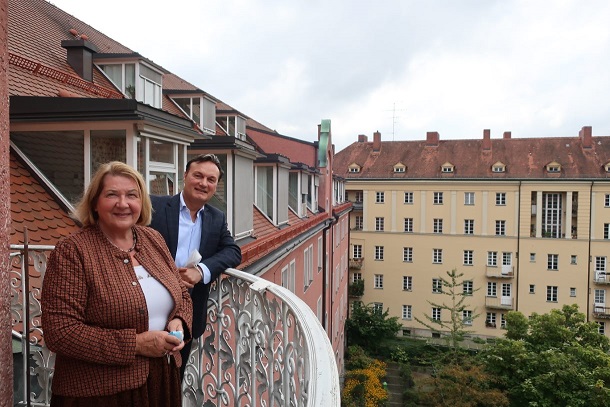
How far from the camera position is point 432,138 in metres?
47.4

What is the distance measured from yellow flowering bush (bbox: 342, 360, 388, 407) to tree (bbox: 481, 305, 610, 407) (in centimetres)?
602

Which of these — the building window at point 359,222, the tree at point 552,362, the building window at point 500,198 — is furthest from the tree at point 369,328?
the building window at point 500,198

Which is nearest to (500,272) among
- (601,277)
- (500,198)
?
(500,198)

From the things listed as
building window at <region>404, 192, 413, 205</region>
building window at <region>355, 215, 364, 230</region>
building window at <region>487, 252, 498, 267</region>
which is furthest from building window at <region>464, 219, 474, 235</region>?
building window at <region>355, 215, 364, 230</region>

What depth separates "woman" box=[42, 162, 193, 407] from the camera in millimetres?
2070

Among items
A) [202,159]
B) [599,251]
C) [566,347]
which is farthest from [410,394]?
[202,159]

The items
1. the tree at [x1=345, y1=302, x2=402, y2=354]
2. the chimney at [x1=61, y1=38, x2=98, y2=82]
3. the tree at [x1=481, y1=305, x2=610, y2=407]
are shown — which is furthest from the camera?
the tree at [x1=345, y1=302, x2=402, y2=354]

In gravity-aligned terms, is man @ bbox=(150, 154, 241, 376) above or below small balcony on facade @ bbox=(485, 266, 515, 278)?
above

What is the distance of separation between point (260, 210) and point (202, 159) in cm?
962

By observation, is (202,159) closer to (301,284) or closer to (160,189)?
(160,189)

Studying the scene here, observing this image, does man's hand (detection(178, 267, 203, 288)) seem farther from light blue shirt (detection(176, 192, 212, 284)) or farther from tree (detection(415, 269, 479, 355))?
tree (detection(415, 269, 479, 355))

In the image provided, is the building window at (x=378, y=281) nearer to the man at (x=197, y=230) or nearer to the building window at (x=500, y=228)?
the building window at (x=500, y=228)

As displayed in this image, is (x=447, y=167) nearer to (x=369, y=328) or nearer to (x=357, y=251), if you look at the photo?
(x=357, y=251)

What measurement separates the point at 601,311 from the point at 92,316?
152 feet
